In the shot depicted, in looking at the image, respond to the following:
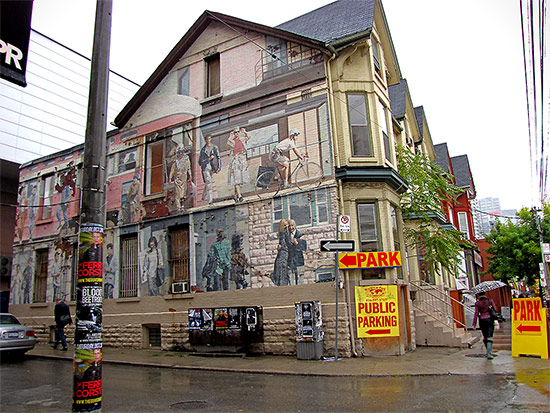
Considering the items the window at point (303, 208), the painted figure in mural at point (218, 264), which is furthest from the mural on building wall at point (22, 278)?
the window at point (303, 208)

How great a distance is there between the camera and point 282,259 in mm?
13922

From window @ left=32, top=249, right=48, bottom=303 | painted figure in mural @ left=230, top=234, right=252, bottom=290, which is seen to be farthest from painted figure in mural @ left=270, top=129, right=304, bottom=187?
window @ left=32, top=249, right=48, bottom=303

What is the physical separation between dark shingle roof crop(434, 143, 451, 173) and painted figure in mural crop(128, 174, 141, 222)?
2089 cm

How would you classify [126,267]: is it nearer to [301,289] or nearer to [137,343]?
[137,343]

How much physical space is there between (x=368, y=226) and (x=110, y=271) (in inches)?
407

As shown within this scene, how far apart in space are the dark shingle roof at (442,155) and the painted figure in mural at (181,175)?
19897 millimetres

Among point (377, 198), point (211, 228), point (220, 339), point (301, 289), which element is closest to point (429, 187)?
point (377, 198)

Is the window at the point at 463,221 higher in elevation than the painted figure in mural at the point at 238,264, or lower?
higher

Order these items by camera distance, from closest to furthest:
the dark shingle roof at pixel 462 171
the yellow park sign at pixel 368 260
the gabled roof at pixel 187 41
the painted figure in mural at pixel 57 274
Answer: the yellow park sign at pixel 368 260 < the gabled roof at pixel 187 41 < the painted figure in mural at pixel 57 274 < the dark shingle roof at pixel 462 171

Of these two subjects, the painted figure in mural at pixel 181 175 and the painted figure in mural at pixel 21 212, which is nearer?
the painted figure in mural at pixel 181 175

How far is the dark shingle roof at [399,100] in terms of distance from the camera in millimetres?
22080

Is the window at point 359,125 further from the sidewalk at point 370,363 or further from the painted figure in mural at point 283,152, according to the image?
the sidewalk at point 370,363

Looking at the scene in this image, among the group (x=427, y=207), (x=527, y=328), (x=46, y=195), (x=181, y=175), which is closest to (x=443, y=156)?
(x=427, y=207)

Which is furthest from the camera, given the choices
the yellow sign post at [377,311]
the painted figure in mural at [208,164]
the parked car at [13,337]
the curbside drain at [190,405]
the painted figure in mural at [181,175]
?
the painted figure in mural at [181,175]
